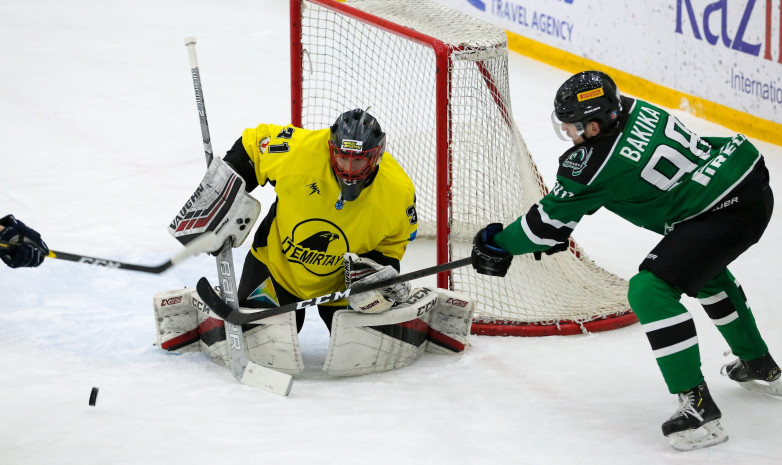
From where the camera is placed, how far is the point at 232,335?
10.9 ft

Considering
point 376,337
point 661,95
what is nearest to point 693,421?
point 376,337

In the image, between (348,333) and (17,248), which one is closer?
(17,248)

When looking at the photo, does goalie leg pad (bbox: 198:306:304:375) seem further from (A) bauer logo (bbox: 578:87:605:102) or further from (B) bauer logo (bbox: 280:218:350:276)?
(A) bauer logo (bbox: 578:87:605:102)

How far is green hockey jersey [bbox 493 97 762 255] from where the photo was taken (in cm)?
288

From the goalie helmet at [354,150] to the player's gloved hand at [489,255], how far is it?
411 mm

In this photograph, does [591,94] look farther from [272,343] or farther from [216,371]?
[216,371]

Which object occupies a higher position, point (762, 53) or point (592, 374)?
point (762, 53)

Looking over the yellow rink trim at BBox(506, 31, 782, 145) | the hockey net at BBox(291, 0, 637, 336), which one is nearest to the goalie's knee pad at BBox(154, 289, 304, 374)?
the hockey net at BBox(291, 0, 637, 336)

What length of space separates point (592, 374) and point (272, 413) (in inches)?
44.5

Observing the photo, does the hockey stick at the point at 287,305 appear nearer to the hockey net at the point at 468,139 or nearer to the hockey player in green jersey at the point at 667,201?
the hockey player in green jersey at the point at 667,201

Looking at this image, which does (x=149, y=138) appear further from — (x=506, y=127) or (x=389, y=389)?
(x=389, y=389)

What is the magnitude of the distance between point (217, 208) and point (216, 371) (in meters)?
0.56

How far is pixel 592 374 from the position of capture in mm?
3508

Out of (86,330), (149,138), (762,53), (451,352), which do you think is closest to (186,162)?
(149,138)
